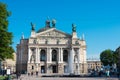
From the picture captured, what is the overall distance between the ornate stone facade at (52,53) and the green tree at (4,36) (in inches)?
2338

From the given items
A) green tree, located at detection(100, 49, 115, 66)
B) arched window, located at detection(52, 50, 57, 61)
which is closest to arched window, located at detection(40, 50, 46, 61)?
arched window, located at detection(52, 50, 57, 61)

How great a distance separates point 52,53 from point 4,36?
6494 cm

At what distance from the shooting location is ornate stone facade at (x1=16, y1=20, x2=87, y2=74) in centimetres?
10962

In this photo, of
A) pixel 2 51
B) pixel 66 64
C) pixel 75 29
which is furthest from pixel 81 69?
pixel 2 51

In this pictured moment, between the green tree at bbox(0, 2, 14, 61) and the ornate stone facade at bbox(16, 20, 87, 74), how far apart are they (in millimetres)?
59378

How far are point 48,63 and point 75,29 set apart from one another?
16.1m

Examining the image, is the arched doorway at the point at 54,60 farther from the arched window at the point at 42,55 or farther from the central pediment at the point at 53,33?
the central pediment at the point at 53,33

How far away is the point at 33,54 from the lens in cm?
10981

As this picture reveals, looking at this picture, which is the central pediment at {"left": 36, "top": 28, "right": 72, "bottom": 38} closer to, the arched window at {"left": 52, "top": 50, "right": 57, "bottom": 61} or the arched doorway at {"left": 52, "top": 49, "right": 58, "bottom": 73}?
the arched doorway at {"left": 52, "top": 49, "right": 58, "bottom": 73}

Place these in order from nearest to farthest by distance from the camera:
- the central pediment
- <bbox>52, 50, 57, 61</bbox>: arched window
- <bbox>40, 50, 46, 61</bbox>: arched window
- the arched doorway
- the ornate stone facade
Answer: the ornate stone facade → the arched doorway → the central pediment → <bbox>40, 50, 46, 61</bbox>: arched window → <bbox>52, 50, 57, 61</bbox>: arched window

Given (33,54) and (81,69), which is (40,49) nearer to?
(33,54)

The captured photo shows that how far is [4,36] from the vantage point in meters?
48.0

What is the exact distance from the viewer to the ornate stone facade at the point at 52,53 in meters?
110

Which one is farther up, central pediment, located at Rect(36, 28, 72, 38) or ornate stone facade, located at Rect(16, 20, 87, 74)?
central pediment, located at Rect(36, 28, 72, 38)
